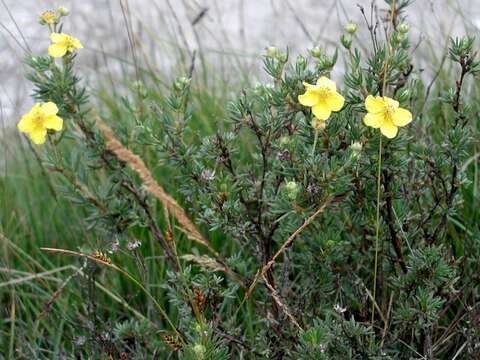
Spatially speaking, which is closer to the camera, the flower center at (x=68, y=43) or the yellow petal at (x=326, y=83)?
the yellow petal at (x=326, y=83)

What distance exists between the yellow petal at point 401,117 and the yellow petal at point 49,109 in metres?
0.78

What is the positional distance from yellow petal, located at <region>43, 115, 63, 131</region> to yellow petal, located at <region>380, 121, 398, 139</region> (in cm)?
75

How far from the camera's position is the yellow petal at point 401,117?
1.74 m

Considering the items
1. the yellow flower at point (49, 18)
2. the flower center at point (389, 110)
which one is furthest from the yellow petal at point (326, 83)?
the yellow flower at point (49, 18)

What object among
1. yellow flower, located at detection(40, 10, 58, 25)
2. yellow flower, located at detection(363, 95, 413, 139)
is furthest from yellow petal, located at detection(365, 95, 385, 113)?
yellow flower, located at detection(40, 10, 58, 25)

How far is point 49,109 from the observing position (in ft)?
6.27

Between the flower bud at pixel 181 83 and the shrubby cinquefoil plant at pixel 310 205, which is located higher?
the flower bud at pixel 181 83

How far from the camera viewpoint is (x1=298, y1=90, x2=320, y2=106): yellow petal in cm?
173

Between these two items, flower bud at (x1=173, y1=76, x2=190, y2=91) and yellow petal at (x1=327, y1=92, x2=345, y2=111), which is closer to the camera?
yellow petal at (x1=327, y1=92, x2=345, y2=111)

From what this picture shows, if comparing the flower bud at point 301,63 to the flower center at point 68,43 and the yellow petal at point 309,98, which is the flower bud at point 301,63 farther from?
the flower center at point 68,43

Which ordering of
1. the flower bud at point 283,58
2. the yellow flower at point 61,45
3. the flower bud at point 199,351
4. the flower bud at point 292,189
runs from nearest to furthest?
the flower bud at point 199,351, the flower bud at point 292,189, the flower bud at point 283,58, the yellow flower at point 61,45

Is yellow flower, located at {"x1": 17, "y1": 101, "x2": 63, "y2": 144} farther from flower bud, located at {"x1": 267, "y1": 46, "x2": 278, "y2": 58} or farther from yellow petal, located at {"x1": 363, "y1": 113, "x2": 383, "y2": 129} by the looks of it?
yellow petal, located at {"x1": 363, "y1": 113, "x2": 383, "y2": 129}

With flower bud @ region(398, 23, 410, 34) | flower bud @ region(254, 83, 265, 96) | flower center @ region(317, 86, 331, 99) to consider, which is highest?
flower bud @ region(398, 23, 410, 34)

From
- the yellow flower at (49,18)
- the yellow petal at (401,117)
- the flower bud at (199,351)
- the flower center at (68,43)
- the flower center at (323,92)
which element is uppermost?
the yellow flower at (49,18)
